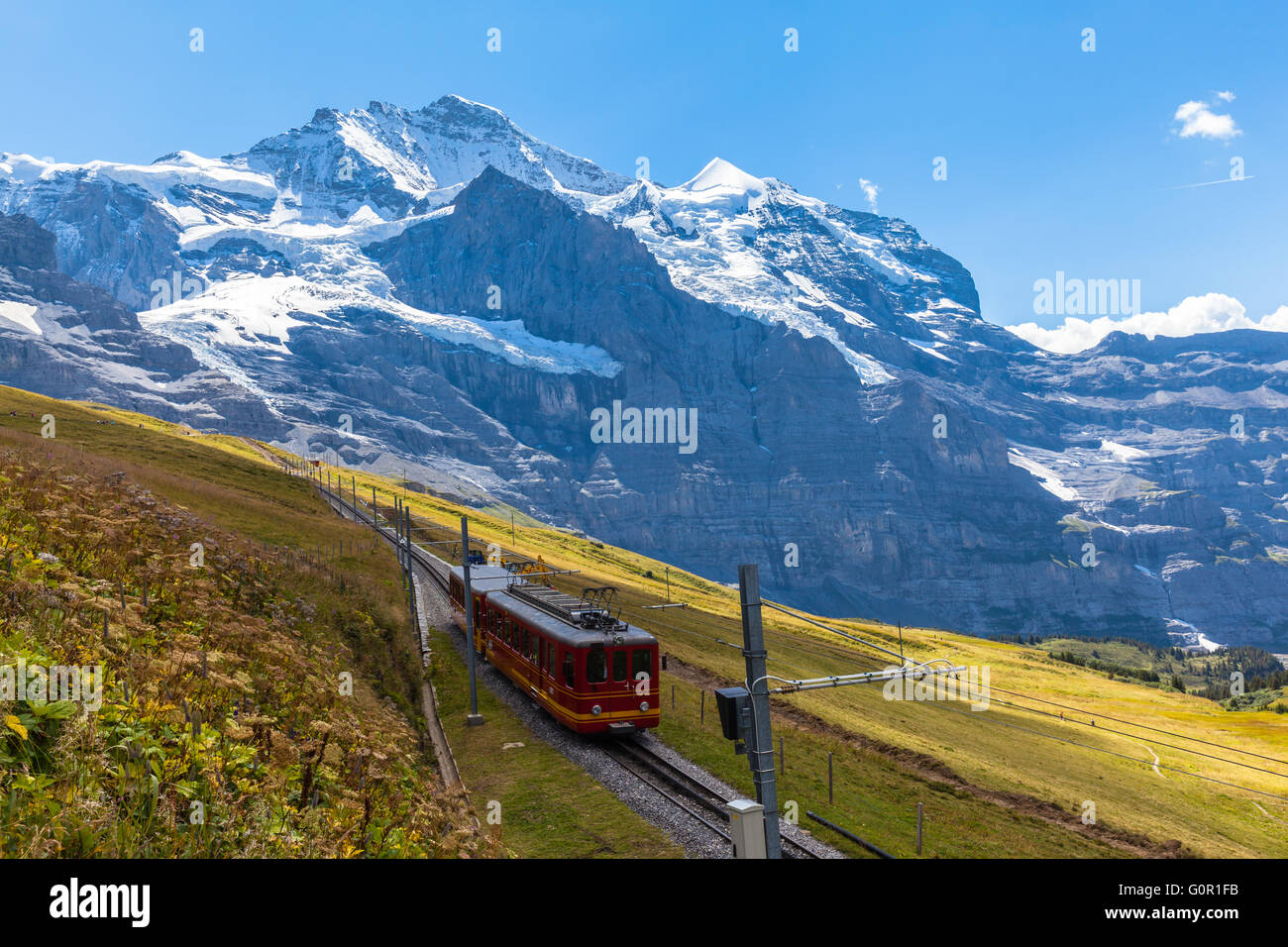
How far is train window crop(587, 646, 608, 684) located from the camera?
27688 mm

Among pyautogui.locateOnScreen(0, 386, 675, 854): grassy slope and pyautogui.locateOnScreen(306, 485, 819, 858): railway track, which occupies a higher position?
pyautogui.locateOnScreen(0, 386, 675, 854): grassy slope

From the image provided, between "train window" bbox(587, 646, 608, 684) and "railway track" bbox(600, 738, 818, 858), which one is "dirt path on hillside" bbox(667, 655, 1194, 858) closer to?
"railway track" bbox(600, 738, 818, 858)

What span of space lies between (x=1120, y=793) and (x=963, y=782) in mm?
13521

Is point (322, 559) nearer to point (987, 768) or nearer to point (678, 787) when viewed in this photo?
point (678, 787)

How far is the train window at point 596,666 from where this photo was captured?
27.7 meters

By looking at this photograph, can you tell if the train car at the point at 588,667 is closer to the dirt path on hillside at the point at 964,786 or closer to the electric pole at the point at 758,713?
the dirt path on hillside at the point at 964,786

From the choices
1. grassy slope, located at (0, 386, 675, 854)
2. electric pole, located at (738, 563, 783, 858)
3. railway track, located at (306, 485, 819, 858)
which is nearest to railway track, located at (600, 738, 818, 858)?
railway track, located at (306, 485, 819, 858)

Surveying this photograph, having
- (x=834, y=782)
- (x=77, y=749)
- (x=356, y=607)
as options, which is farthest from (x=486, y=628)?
(x=77, y=749)

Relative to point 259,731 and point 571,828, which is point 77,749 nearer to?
Result: point 259,731

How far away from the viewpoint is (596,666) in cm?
2778

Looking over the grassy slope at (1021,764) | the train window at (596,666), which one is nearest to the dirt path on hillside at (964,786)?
the grassy slope at (1021,764)

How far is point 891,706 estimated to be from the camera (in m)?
54.8

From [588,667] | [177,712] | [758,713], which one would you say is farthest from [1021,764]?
[177,712]
